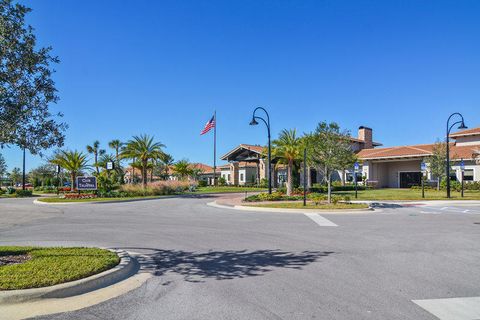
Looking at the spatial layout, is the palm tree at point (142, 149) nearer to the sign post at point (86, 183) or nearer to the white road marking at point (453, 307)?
the sign post at point (86, 183)

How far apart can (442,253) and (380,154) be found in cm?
4065

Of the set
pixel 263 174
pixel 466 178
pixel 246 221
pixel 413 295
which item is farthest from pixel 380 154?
pixel 413 295

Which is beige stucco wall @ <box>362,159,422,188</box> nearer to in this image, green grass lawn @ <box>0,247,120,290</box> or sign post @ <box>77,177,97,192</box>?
sign post @ <box>77,177,97,192</box>

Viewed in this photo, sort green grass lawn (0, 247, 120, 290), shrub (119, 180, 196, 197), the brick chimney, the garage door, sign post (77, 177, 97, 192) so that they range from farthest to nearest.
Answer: the brick chimney
the garage door
shrub (119, 180, 196, 197)
sign post (77, 177, 97, 192)
green grass lawn (0, 247, 120, 290)

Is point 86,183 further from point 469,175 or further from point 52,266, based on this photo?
point 469,175

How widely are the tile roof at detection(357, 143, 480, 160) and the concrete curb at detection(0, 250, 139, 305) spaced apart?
3874 cm

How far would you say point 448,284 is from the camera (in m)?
6.14

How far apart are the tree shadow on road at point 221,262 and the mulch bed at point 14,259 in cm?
219

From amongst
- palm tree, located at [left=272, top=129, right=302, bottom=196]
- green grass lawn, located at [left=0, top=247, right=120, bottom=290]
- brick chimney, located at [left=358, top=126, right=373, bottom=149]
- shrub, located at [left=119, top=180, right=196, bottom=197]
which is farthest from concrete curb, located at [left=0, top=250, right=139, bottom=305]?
brick chimney, located at [left=358, top=126, right=373, bottom=149]

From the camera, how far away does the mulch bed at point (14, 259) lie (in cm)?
719

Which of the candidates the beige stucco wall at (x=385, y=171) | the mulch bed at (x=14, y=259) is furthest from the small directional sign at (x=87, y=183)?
the beige stucco wall at (x=385, y=171)

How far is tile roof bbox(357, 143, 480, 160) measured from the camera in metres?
39.8

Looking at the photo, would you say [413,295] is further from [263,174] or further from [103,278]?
[263,174]

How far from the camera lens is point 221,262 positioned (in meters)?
7.79
